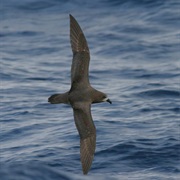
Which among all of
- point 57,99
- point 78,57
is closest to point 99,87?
point 78,57

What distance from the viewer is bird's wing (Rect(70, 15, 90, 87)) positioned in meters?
11.8

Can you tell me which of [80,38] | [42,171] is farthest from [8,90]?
[80,38]

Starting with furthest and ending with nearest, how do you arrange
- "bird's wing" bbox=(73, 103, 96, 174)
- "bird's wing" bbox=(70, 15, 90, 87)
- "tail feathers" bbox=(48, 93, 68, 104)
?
"bird's wing" bbox=(70, 15, 90, 87) → "bird's wing" bbox=(73, 103, 96, 174) → "tail feathers" bbox=(48, 93, 68, 104)

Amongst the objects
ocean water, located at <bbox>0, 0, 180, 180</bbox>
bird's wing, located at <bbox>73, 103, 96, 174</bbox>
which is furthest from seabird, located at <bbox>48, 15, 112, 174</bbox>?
ocean water, located at <bbox>0, 0, 180, 180</bbox>

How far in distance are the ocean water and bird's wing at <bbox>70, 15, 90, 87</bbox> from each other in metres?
2.03

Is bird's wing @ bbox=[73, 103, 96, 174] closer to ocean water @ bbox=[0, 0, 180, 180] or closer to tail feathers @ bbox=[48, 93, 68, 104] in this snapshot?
tail feathers @ bbox=[48, 93, 68, 104]

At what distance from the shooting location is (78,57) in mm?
12062

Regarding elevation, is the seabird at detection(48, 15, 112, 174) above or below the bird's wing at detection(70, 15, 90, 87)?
below

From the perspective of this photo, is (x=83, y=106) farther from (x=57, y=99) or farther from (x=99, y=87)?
(x=99, y=87)

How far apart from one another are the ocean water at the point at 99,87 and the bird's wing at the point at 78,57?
6.65ft

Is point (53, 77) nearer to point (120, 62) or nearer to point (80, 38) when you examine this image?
point (120, 62)

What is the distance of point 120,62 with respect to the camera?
18.9m

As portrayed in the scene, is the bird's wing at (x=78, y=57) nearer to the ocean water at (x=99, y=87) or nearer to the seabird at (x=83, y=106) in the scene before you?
the seabird at (x=83, y=106)

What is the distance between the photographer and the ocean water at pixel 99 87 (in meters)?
13.7
